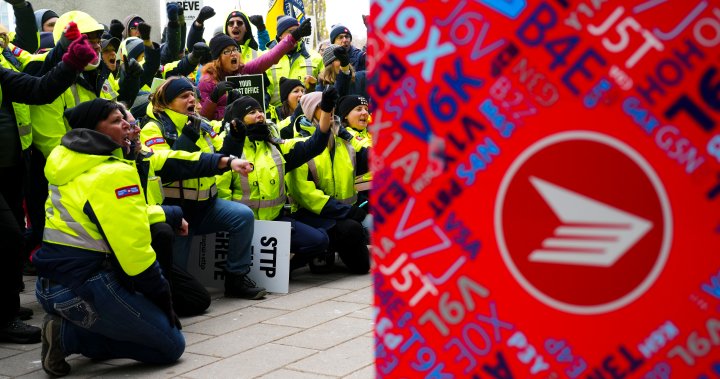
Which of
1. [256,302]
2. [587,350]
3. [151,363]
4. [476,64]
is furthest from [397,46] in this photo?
[256,302]

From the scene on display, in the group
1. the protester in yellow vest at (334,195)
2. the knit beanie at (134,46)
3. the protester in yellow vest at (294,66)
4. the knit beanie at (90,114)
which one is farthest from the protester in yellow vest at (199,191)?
the protester in yellow vest at (294,66)

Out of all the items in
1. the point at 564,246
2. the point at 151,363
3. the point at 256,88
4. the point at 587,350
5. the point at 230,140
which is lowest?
the point at 151,363

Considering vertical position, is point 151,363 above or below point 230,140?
below

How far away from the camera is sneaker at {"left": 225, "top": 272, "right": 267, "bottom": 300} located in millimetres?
6453

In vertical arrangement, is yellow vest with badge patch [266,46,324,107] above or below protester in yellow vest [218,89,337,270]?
above

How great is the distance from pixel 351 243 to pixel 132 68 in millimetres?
2258

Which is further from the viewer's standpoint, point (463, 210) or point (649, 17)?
point (463, 210)

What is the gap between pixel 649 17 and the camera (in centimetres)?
126

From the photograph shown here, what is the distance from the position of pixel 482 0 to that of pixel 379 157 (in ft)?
0.92

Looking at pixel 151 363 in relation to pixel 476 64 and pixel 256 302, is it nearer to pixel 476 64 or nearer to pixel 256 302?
pixel 256 302

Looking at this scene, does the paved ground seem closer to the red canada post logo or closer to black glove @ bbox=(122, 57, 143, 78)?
black glove @ bbox=(122, 57, 143, 78)

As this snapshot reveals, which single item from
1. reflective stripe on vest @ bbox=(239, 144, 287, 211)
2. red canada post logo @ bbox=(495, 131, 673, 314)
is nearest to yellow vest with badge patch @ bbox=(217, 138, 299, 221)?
reflective stripe on vest @ bbox=(239, 144, 287, 211)

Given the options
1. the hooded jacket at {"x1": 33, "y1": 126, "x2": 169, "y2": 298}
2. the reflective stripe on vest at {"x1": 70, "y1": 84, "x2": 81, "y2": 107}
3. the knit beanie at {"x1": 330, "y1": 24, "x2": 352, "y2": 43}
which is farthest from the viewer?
the knit beanie at {"x1": 330, "y1": 24, "x2": 352, "y2": 43}

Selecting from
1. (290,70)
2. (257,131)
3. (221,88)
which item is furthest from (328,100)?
(290,70)
